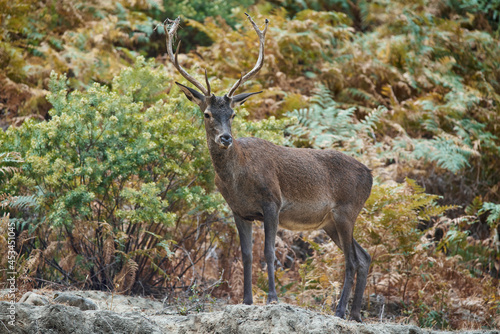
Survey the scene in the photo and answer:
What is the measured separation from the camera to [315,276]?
7977 millimetres

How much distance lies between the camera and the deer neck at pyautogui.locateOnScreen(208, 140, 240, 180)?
5889mm

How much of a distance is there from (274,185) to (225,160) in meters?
0.66

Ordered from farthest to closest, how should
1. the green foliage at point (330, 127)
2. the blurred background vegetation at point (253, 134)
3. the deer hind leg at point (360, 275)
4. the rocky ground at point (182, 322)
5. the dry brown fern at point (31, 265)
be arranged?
the green foliage at point (330, 127), the blurred background vegetation at point (253, 134), the deer hind leg at point (360, 275), the dry brown fern at point (31, 265), the rocky ground at point (182, 322)

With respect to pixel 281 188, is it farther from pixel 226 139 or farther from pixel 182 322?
pixel 182 322

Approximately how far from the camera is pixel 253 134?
8453mm

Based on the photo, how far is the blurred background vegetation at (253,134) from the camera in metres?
7.13

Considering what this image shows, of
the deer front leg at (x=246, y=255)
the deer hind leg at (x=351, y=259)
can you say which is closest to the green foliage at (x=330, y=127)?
the deer hind leg at (x=351, y=259)

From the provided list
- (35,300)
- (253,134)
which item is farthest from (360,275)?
(35,300)

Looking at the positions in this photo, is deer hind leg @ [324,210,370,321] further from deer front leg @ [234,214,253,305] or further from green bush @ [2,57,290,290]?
green bush @ [2,57,290,290]

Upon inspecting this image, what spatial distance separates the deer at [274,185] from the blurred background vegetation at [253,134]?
28.2 inches

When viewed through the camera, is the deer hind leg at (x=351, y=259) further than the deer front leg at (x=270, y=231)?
Yes

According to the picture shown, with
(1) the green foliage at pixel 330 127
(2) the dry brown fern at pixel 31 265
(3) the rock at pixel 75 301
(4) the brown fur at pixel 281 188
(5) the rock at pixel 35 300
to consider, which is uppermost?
(1) the green foliage at pixel 330 127

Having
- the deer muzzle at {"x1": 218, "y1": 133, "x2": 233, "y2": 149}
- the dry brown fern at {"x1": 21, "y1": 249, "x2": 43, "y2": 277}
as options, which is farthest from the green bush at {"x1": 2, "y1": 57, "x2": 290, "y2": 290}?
the deer muzzle at {"x1": 218, "y1": 133, "x2": 233, "y2": 149}

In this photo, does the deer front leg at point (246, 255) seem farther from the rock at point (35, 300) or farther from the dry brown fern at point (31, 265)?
the dry brown fern at point (31, 265)
